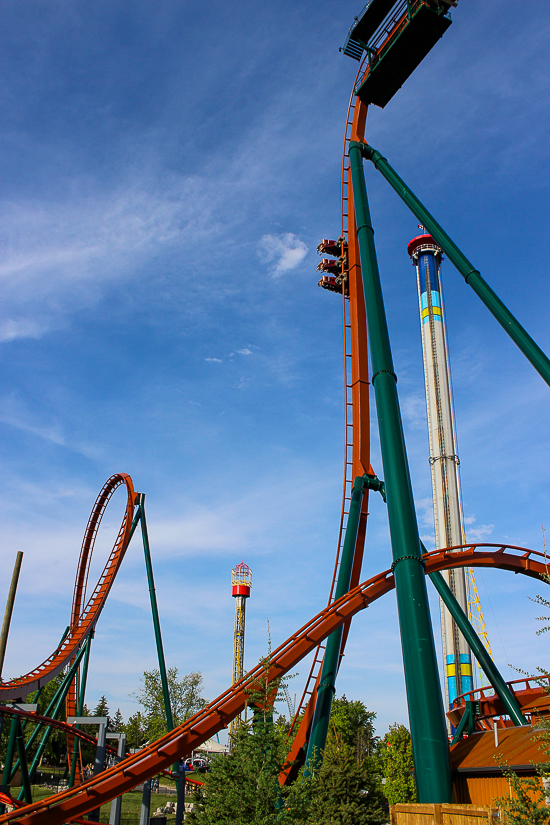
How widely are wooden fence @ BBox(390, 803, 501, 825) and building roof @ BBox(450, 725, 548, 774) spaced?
248 cm

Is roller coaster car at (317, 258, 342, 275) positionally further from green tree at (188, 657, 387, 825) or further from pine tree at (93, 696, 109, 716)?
pine tree at (93, 696, 109, 716)

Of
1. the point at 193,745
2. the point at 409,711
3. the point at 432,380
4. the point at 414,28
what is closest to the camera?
the point at 409,711

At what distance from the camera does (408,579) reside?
962cm

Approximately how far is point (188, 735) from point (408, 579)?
440cm

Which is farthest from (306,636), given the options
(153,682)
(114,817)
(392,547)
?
(153,682)

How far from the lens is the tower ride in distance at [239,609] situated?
59719 mm

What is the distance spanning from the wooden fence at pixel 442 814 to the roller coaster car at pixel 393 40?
15480 millimetres

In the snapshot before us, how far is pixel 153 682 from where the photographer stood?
47.2 metres

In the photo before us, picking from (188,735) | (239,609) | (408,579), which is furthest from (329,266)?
(239,609)

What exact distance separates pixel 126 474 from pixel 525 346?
56.2 ft

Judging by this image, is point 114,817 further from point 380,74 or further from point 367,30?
point 367,30

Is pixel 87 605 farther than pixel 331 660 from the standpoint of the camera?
Yes

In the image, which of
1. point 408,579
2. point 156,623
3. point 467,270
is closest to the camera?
point 408,579

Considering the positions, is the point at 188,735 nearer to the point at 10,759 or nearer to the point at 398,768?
the point at 10,759
